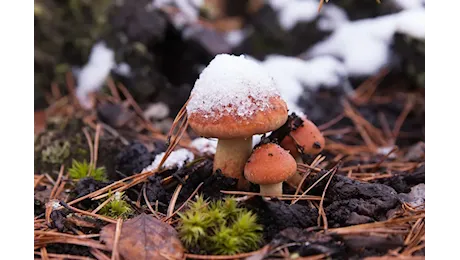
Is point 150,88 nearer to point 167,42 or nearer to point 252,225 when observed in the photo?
point 167,42

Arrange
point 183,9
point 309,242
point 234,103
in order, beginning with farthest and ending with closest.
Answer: point 183,9, point 234,103, point 309,242

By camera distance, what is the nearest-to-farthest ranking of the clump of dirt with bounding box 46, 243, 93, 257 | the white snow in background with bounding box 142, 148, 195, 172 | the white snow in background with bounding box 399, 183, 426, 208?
the clump of dirt with bounding box 46, 243, 93, 257
the white snow in background with bounding box 399, 183, 426, 208
the white snow in background with bounding box 142, 148, 195, 172

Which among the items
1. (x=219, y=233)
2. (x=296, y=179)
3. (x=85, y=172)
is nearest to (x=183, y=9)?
(x=85, y=172)

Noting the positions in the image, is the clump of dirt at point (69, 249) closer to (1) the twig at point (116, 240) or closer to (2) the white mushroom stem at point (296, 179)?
(1) the twig at point (116, 240)

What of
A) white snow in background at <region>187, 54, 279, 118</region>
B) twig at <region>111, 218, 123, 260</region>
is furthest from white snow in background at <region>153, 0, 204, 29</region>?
twig at <region>111, 218, 123, 260</region>

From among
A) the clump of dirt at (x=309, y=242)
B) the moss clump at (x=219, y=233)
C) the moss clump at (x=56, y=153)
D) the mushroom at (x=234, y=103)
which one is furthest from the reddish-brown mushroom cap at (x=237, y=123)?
the moss clump at (x=56, y=153)

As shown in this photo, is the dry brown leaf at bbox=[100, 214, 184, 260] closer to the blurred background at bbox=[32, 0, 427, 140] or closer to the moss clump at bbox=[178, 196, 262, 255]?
the moss clump at bbox=[178, 196, 262, 255]

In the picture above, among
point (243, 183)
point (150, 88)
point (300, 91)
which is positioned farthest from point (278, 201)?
point (150, 88)

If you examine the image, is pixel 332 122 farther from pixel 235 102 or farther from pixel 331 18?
pixel 235 102
